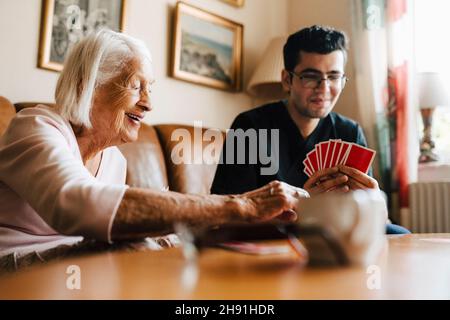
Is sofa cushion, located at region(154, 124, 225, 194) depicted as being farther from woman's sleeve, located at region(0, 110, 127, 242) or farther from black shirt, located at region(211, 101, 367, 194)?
woman's sleeve, located at region(0, 110, 127, 242)

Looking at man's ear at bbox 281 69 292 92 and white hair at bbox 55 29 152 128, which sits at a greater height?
man's ear at bbox 281 69 292 92

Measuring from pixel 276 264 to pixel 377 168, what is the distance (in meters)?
2.56

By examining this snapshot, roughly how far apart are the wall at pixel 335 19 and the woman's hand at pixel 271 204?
2.53 m

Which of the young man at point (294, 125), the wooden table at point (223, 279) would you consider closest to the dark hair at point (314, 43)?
the young man at point (294, 125)

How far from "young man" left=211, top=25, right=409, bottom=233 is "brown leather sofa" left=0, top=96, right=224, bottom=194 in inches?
25.0

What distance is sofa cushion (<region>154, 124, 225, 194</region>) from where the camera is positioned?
2.55 meters

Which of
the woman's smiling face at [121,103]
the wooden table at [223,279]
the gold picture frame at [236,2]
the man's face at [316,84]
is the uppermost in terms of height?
the gold picture frame at [236,2]

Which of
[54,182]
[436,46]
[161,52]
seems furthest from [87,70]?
[436,46]

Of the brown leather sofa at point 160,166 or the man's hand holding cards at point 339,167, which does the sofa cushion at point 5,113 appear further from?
the man's hand holding cards at point 339,167

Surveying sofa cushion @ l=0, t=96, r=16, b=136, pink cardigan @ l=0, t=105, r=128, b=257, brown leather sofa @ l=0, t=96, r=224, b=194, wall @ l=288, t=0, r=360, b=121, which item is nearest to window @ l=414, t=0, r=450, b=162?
wall @ l=288, t=0, r=360, b=121

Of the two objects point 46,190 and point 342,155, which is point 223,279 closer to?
point 46,190

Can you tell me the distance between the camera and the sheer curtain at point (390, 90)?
9.57 feet
